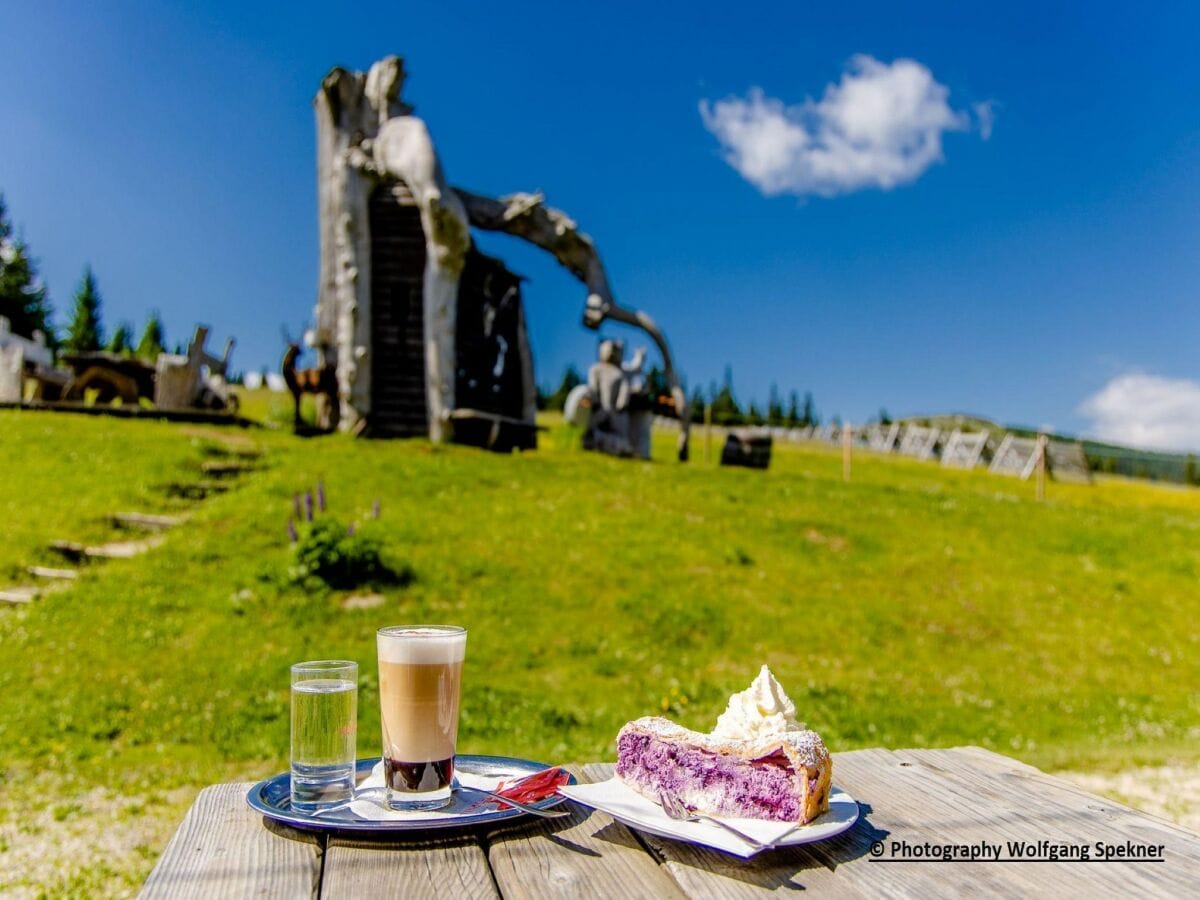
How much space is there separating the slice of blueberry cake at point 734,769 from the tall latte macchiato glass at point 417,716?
350mm

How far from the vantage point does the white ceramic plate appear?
152 centimetres

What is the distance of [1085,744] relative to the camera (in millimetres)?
7539

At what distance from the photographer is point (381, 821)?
5.28ft

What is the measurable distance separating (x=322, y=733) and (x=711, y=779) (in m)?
0.72

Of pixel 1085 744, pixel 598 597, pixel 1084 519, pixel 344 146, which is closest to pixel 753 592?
pixel 598 597

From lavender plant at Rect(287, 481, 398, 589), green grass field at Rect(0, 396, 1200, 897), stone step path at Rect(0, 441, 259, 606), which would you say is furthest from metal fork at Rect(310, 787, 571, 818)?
stone step path at Rect(0, 441, 259, 606)

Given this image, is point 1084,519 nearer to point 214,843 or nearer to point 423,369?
point 423,369

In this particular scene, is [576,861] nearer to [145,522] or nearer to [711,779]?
[711,779]

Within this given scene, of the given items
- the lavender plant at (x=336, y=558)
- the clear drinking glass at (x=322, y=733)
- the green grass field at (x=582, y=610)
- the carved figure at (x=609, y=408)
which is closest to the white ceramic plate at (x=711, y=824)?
the clear drinking glass at (x=322, y=733)

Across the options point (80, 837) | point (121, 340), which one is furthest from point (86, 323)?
point (80, 837)

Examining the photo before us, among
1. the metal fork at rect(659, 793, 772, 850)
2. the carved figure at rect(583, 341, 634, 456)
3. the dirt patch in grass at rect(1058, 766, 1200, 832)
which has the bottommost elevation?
the dirt patch in grass at rect(1058, 766, 1200, 832)

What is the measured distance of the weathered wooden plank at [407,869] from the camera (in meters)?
1.40

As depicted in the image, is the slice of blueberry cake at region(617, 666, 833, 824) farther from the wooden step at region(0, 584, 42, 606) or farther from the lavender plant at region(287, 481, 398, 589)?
the wooden step at region(0, 584, 42, 606)

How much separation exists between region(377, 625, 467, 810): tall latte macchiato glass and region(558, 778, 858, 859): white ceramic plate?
24cm
